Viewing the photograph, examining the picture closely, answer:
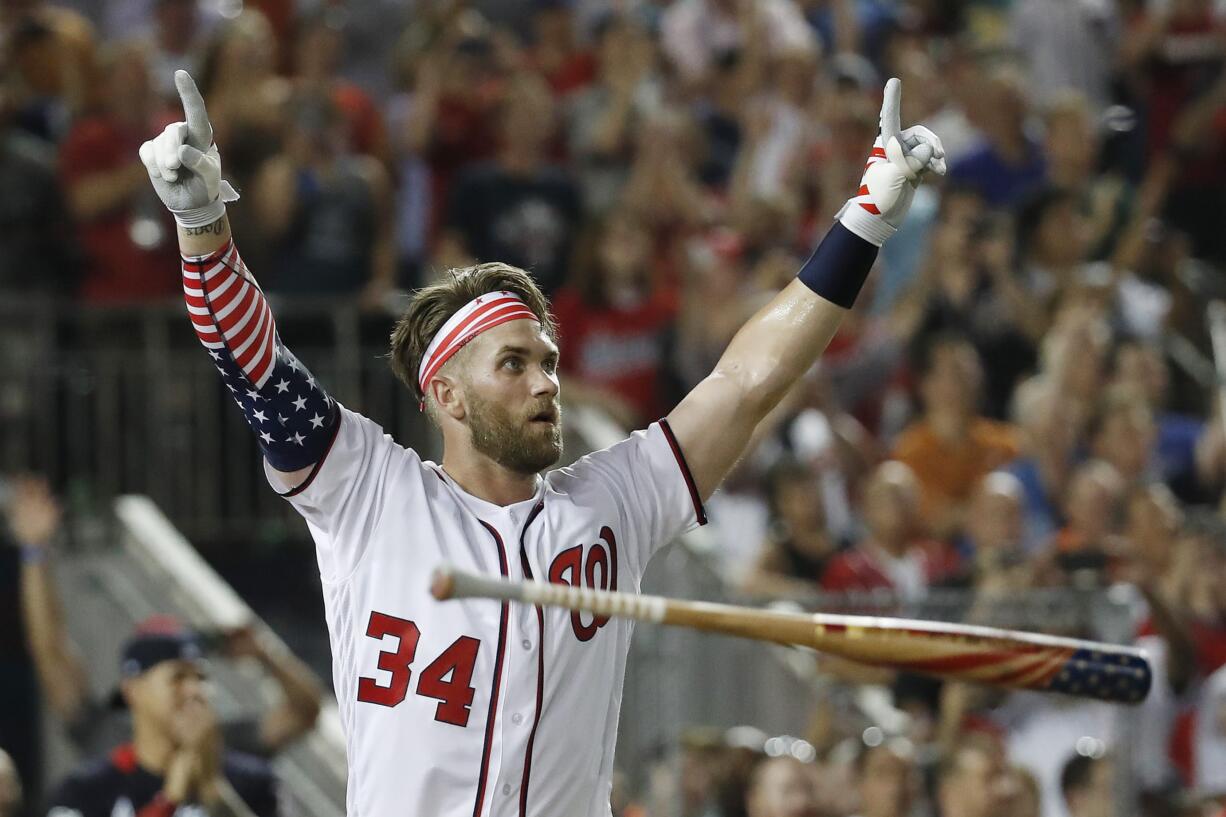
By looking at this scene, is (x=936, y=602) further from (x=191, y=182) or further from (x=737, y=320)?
(x=191, y=182)

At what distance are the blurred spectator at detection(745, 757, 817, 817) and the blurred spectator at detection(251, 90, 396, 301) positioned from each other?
10.9ft

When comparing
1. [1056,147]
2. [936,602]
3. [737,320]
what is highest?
[1056,147]

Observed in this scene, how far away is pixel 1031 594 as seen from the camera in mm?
7219

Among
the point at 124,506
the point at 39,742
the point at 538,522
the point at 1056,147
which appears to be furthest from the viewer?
the point at 1056,147

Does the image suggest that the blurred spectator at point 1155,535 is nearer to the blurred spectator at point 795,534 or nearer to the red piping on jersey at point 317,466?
the blurred spectator at point 795,534

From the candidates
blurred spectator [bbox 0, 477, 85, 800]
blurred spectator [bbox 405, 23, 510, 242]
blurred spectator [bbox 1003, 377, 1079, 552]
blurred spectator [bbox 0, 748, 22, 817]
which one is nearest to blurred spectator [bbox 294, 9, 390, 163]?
blurred spectator [bbox 405, 23, 510, 242]

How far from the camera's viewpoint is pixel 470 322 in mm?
4355

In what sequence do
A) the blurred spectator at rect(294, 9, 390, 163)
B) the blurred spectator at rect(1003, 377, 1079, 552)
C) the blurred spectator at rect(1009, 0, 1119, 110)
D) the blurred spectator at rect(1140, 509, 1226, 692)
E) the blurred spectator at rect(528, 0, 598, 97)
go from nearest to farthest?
the blurred spectator at rect(1140, 509, 1226, 692) → the blurred spectator at rect(1003, 377, 1079, 552) → the blurred spectator at rect(294, 9, 390, 163) → the blurred spectator at rect(528, 0, 598, 97) → the blurred spectator at rect(1009, 0, 1119, 110)

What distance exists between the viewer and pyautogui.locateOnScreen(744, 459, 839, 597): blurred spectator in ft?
27.6

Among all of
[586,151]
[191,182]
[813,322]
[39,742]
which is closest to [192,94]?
Result: [191,182]

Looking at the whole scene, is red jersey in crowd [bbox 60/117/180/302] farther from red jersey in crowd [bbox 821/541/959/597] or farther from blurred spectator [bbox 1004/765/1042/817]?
blurred spectator [bbox 1004/765/1042/817]

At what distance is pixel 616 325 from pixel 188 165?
5823 mm

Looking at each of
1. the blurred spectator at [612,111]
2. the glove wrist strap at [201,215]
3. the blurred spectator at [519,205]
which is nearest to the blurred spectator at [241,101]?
the blurred spectator at [519,205]

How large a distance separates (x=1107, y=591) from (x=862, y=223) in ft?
10.2
